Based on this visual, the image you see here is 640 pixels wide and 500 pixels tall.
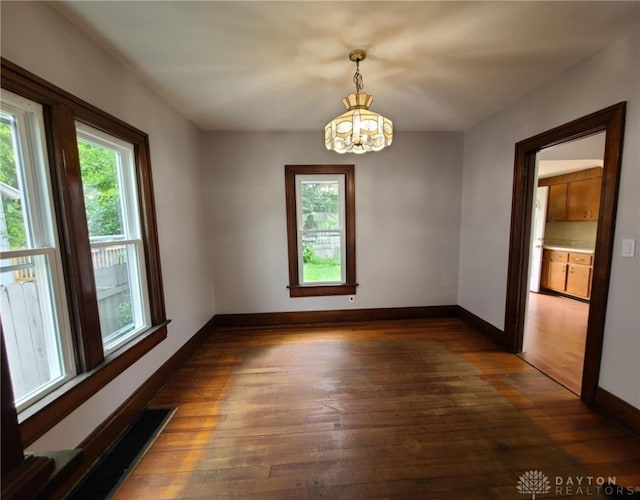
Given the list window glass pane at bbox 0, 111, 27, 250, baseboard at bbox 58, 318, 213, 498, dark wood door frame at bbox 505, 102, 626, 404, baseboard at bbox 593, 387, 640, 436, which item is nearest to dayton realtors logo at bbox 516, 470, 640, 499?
baseboard at bbox 593, 387, 640, 436

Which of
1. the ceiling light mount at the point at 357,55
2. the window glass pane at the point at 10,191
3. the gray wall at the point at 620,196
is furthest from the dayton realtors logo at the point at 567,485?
the window glass pane at the point at 10,191

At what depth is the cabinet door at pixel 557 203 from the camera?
16.3ft

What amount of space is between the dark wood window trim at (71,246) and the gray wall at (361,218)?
161cm

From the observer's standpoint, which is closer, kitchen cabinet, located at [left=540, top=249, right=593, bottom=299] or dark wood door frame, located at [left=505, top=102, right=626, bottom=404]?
dark wood door frame, located at [left=505, top=102, right=626, bottom=404]

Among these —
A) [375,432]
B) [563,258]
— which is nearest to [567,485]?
[375,432]

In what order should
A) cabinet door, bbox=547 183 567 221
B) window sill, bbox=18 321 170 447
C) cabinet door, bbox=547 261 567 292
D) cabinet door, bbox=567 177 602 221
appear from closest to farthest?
window sill, bbox=18 321 170 447, cabinet door, bbox=567 177 602 221, cabinet door, bbox=547 261 567 292, cabinet door, bbox=547 183 567 221

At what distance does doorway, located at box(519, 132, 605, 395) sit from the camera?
8.87 feet

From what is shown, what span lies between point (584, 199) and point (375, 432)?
5.46 metres

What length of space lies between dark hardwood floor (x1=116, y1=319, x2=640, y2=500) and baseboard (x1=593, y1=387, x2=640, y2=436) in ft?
0.20

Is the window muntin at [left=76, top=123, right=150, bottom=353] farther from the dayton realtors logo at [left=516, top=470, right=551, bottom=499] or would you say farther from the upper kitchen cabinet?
the upper kitchen cabinet

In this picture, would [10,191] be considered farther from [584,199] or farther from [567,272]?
[584,199]

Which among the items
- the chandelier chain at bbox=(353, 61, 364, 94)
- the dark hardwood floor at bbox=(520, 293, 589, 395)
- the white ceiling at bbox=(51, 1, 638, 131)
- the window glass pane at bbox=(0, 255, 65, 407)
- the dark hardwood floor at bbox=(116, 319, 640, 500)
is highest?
the white ceiling at bbox=(51, 1, 638, 131)

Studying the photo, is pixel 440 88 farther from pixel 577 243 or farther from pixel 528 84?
pixel 577 243

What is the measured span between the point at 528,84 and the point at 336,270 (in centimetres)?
272
